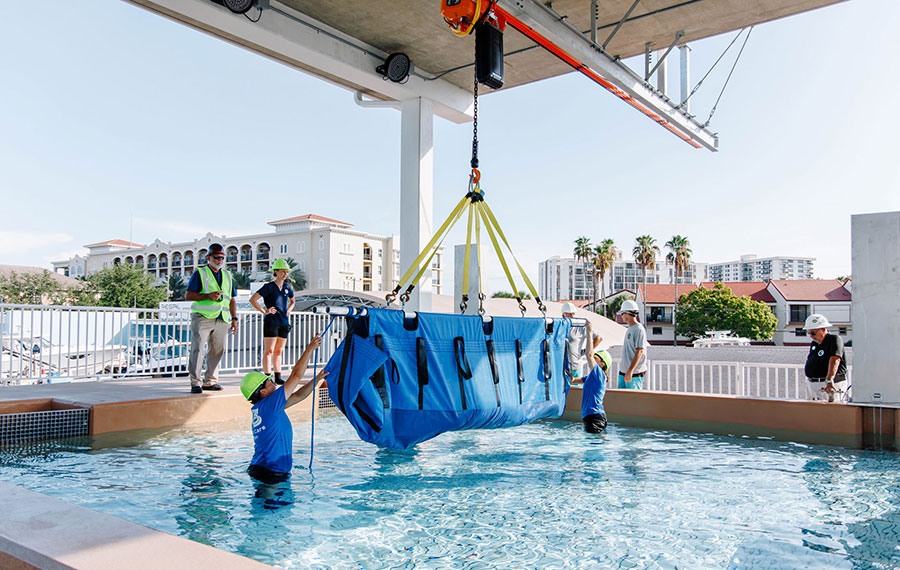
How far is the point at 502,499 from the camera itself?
416cm

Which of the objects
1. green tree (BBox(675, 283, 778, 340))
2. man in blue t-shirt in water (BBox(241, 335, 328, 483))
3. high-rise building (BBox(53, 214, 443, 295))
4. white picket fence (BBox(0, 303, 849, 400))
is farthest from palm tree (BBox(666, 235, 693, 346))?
man in blue t-shirt in water (BBox(241, 335, 328, 483))

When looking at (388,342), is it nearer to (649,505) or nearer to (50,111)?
(649,505)

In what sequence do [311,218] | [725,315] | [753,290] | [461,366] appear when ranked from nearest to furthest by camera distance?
[461,366] → [725,315] → [753,290] → [311,218]

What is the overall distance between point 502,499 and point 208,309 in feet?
13.7

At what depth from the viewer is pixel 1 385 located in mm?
6992

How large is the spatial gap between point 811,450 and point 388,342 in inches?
171

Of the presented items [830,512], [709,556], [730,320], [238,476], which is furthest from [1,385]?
[730,320]

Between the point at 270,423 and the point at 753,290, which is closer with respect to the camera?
the point at 270,423

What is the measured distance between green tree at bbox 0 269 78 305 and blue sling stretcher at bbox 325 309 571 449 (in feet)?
219

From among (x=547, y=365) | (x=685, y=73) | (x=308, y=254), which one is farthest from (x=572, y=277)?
(x=547, y=365)

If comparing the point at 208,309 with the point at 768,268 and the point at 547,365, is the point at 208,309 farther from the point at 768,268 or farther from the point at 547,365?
the point at 768,268

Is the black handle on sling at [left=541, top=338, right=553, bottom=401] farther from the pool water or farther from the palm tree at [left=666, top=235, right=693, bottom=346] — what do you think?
the palm tree at [left=666, top=235, right=693, bottom=346]

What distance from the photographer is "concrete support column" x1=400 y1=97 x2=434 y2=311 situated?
1024cm

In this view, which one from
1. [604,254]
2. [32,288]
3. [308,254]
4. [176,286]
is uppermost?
[308,254]
